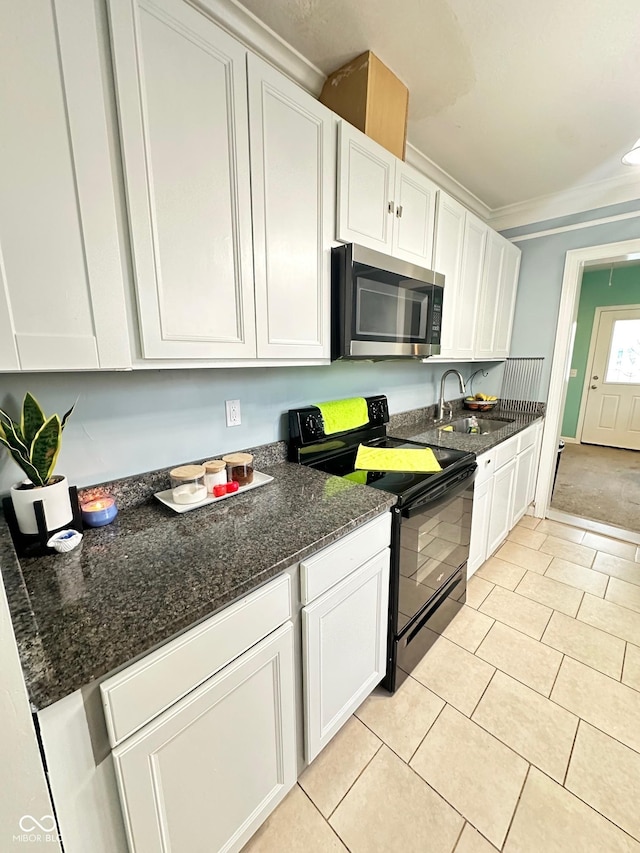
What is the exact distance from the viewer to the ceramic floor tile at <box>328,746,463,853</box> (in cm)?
104

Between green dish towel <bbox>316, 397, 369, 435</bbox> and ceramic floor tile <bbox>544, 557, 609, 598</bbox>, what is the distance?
5.42 feet

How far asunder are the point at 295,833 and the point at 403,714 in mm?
550

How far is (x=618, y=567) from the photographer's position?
233 cm

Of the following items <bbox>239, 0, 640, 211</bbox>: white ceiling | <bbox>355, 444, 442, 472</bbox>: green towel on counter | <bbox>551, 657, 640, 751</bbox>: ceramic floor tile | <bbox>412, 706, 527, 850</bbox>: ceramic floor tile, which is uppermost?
<bbox>239, 0, 640, 211</bbox>: white ceiling

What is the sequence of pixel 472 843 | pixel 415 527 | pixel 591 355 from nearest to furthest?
pixel 472 843 → pixel 415 527 → pixel 591 355

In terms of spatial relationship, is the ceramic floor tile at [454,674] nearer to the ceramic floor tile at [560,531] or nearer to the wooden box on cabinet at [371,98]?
the ceramic floor tile at [560,531]

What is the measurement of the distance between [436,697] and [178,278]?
6.17ft

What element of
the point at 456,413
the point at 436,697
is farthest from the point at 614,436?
the point at 436,697

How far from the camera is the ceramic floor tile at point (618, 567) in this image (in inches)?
88.4

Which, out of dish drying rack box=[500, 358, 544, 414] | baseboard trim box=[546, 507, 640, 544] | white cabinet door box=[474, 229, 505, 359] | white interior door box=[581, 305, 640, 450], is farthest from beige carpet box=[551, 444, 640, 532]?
white cabinet door box=[474, 229, 505, 359]

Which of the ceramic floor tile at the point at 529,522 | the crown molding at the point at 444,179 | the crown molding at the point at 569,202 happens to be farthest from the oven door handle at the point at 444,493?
the crown molding at the point at 569,202

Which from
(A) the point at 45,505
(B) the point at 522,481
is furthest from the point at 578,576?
(A) the point at 45,505

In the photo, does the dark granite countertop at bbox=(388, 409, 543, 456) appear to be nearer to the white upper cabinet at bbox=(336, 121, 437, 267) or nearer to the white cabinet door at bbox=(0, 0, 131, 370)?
the white upper cabinet at bbox=(336, 121, 437, 267)

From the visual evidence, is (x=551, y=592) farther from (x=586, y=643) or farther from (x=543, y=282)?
(x=543, y=282)
